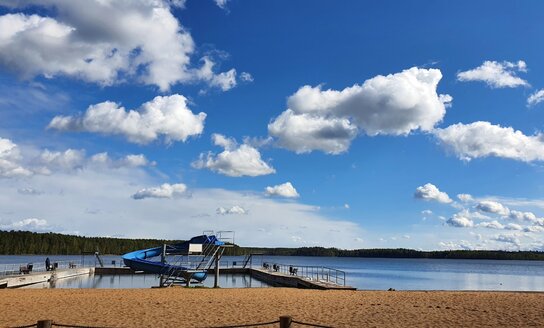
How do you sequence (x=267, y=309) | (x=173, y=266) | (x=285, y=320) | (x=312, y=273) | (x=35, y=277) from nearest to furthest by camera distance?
1. (x=285, y=320)
2. (x=267, y=309)
3. (x=173, y=266)
4. (x=35, y=277)
5. (x=312, y=273)

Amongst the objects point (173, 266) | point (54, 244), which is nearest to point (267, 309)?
point (173, 266)

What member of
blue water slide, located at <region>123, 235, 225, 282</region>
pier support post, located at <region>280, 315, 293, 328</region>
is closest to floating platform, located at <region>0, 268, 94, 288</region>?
blue water slide, located at <region>123, 235, 225, 282</region>

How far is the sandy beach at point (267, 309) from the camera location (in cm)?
1521

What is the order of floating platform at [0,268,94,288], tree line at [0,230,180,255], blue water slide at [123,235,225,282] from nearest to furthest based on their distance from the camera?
floating platform at [0,268,94,288], blue water slide at [123,235,225,282], tree line at [0,230,180,255]

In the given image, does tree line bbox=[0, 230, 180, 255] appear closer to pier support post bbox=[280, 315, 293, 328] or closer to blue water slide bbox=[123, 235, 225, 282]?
blue water slide bbox=[123, 235, 225, 282]

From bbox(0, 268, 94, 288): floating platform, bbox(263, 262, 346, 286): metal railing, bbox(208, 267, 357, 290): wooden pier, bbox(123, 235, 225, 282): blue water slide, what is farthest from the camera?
bbox(263, 262, 346, 286): metal railing

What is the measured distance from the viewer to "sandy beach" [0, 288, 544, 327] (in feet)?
49.9

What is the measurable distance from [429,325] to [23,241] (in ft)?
488

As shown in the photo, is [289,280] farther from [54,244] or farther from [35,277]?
[54,244]

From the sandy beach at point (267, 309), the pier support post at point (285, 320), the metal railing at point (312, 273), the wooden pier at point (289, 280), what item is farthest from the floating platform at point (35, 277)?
the pier support post at point (285, 320)

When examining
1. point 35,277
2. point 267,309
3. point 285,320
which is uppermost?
point 285,320

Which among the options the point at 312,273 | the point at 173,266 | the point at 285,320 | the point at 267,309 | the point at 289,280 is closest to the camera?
the point at 285,320

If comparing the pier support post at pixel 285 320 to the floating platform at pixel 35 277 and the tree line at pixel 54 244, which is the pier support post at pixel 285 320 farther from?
the tree line at pixel 54 244

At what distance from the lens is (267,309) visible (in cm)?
1755
